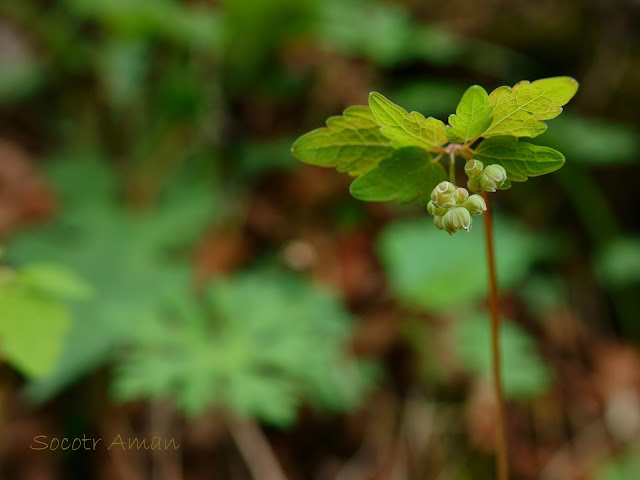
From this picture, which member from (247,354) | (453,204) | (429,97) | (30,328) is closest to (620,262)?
(429,97)

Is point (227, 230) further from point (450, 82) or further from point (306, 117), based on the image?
point (450, 82)

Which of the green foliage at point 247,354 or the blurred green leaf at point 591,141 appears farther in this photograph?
the blurred green leaf at point 591,141

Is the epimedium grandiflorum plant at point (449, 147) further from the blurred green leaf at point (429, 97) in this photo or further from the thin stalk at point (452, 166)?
the blurred green leaf at point (429, 97)

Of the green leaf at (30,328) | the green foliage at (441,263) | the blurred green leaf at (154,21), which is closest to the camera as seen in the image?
the green leaf at (30,328)

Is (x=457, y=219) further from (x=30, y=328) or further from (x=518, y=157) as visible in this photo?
(x=30, y=328)

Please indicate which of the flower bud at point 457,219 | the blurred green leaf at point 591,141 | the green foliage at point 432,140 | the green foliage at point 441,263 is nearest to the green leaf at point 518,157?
the green foliage at point 432,140

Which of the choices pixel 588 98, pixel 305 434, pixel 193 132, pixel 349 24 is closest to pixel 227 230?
pixel 193 132

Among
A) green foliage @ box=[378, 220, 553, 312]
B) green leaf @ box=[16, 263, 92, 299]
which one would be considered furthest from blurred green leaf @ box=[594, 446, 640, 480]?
green leaf @ box=[16, 263, 92, 299]
